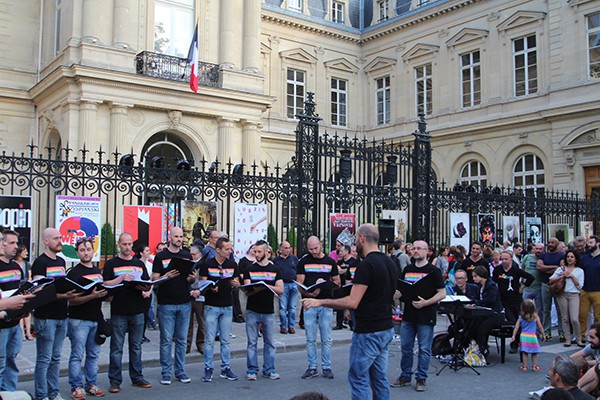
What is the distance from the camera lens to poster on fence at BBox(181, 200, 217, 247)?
507 inches

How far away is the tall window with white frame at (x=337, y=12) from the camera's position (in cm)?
3616

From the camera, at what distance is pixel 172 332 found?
818 cm

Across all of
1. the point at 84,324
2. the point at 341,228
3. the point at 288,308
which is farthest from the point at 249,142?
the point at 84,324

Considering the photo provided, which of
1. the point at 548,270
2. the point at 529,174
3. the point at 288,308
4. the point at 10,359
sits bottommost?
the point at 288,308

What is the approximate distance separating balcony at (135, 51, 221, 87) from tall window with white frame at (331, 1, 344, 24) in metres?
13.9

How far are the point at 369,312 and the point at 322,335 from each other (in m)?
2.90

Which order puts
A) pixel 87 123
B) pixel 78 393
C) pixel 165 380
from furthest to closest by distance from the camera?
pixel 87 123 < pixel 165 380 < pixel 78 393

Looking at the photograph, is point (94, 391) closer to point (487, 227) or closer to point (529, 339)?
point (529, 339)

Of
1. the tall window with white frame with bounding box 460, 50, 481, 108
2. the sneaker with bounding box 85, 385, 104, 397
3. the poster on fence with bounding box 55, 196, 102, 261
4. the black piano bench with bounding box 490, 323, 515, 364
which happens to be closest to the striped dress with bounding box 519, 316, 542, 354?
the black piano bench with bounding box 490, 323, 515, 364

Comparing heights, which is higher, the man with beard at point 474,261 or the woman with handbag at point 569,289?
the man with beard at point 474,261

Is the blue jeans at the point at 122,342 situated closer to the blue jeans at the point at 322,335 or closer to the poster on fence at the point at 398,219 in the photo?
the blue jeans at the point at 322,335

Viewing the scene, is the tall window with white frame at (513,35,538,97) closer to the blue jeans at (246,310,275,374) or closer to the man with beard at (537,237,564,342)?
the man with beard at (537,237,564,342)

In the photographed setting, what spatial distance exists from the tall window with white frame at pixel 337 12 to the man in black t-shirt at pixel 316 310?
2938cm

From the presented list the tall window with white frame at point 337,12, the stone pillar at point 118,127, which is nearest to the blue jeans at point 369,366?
the stone pillar at point 118,127
